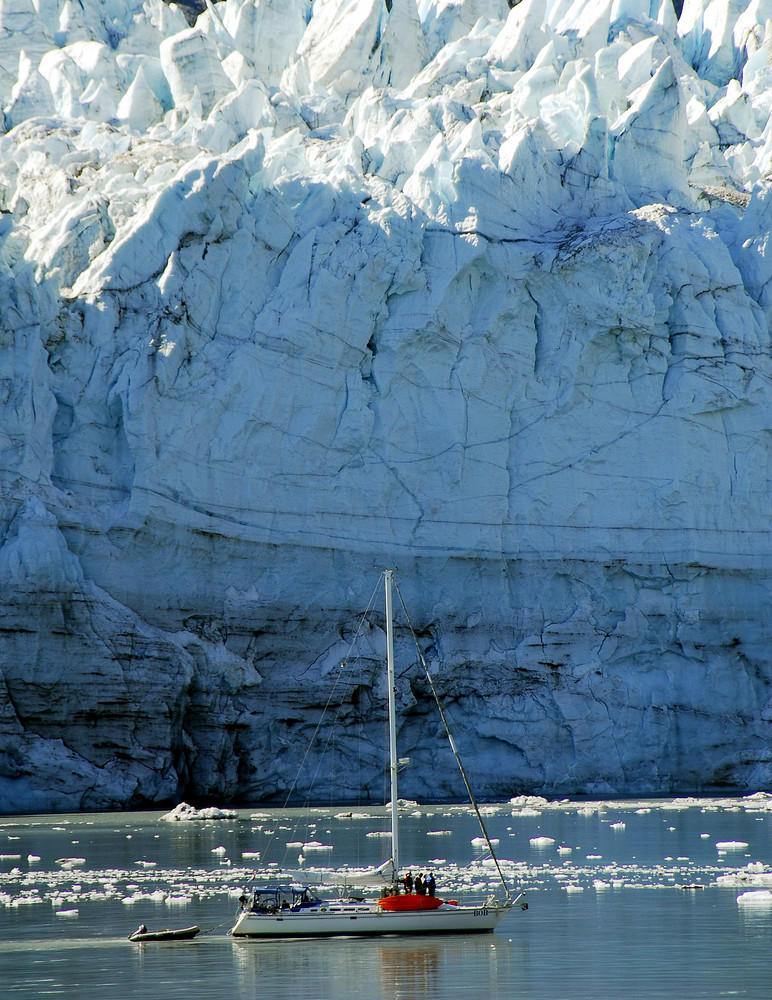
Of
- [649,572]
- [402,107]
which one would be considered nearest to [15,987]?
[649,572]

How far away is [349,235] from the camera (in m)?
26.7

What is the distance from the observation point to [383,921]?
12.1m

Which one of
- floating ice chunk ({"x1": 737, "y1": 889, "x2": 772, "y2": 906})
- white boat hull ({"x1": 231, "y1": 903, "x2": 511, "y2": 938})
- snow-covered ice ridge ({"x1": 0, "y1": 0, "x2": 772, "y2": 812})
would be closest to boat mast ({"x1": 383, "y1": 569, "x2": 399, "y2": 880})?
white boat hull ({"x1": 231, "y1": 903, "x2": 511, "y2": 938})

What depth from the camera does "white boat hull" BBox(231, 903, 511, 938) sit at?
12055mm

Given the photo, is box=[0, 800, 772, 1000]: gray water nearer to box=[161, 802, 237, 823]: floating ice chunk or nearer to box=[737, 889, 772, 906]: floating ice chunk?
box=[737, 889, 772, 906]: floating ice chunk

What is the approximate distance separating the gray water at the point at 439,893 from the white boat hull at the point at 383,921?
0.42 ft

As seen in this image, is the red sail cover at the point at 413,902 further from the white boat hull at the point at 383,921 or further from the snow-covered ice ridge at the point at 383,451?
the snow-covered ice ridge at the point at 383,451

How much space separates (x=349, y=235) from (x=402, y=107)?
5.05 meters

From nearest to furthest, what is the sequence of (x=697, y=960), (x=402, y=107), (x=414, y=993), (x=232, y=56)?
1. (x=414, y=993)
2. (x=697, y=960)
3. (x=402, y=107)
4. (x=232, y=56)

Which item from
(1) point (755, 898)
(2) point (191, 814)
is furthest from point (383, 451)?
(1) point (755, 898)

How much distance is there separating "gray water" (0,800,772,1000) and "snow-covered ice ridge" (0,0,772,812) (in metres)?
3.81

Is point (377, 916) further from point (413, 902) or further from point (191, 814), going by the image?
point (191, 814)

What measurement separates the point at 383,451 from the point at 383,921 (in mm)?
15046

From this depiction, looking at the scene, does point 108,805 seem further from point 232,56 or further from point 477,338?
point 232,56
